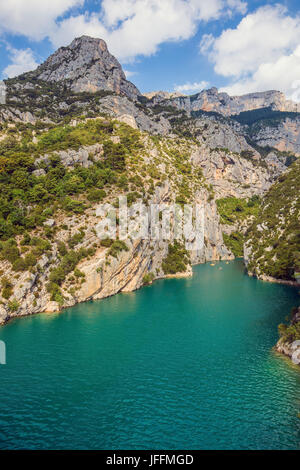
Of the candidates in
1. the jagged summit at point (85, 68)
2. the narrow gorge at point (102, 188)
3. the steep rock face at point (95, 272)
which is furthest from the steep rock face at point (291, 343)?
the jagged summit at point (85, 68)

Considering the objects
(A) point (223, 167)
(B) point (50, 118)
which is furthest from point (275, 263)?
(B) point (50, 118)

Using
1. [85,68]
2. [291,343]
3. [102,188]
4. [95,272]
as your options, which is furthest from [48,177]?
[85,68]

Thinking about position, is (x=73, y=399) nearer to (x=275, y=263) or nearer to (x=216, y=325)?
→ (x=216, y=325)

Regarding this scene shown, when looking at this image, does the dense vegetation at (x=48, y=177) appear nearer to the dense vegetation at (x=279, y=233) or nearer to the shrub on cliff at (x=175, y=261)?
the shrub on cliff at (x=175, y=261)

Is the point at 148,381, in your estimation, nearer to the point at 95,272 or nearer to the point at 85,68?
the point at 95,272

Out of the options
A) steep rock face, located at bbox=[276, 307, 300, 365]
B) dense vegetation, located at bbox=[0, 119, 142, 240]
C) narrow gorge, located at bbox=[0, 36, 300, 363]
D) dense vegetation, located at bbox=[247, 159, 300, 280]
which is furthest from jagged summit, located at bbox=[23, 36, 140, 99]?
steep rock face, located at bbox=[276, 307, 300, 365]

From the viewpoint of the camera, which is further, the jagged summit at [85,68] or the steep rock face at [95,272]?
the jagged summit at [85,68]
